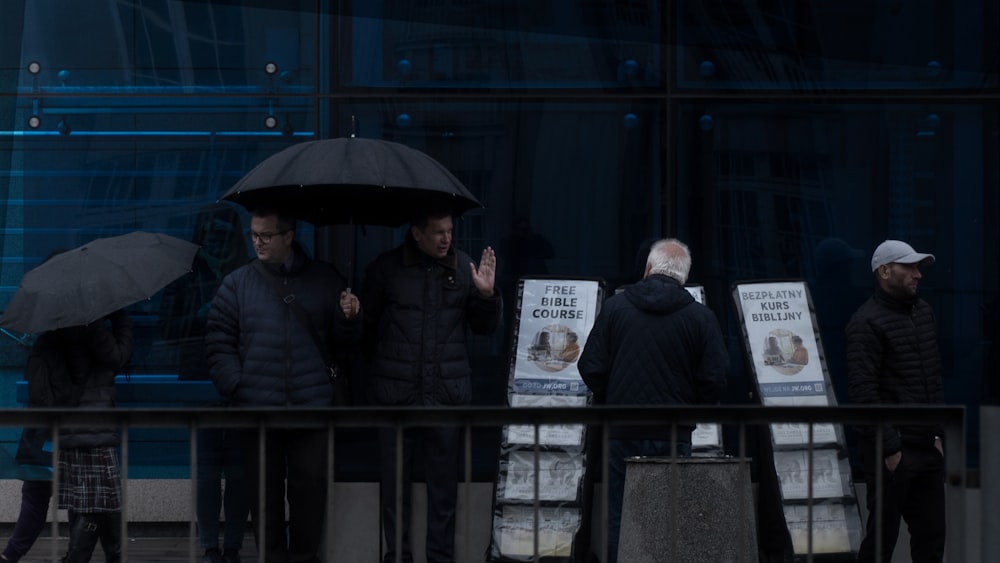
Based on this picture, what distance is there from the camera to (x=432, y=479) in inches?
299

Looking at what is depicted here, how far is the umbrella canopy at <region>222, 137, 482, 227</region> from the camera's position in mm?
6816

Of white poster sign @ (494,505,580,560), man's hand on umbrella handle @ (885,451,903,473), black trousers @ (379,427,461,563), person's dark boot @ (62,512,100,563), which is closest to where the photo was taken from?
person's dark boot @ (62,512,100,563)

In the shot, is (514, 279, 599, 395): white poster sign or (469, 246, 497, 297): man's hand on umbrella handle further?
(514, 279, 599, 395): white poster sign

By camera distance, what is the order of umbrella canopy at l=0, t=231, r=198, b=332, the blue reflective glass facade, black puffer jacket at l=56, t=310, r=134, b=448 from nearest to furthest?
umbrella canopy at l=0, t=231, r=198, b=332
black puffer jacket at l=56, t=310, r=134, b=448
the blue reflective glass facade

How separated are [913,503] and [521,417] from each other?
149 inches

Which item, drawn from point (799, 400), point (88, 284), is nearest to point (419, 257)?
point (88, 284)

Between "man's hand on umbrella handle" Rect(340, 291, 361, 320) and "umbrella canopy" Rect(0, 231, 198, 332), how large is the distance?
0.93 m

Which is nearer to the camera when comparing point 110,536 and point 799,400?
point 110,536

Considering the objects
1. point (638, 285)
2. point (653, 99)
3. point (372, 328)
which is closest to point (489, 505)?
point (372, 328)

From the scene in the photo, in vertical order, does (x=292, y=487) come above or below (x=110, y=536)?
above

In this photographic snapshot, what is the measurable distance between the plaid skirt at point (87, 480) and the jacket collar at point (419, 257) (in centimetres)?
179

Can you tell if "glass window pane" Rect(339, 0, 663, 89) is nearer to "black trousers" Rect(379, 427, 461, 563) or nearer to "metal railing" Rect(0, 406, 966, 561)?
"black trousers" Rect(379, 427, 461, 563)

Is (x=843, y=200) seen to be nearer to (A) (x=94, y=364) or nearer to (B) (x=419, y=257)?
(B) (x=419, y=257)

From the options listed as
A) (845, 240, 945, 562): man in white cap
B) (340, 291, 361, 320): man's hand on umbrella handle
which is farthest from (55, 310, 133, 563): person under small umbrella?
(845, 240, 945, 562): man in white cap
